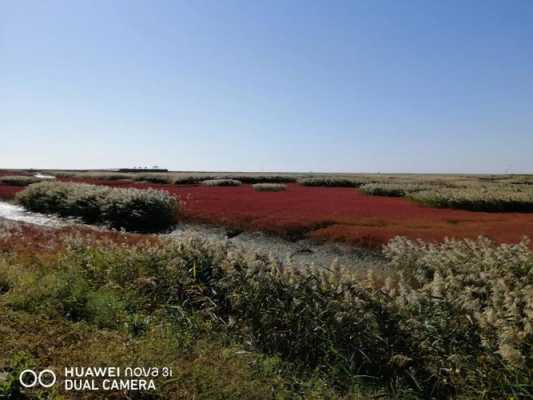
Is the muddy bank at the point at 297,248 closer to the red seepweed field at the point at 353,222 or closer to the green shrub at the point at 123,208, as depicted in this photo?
the red seepweed field at the point at 353,222

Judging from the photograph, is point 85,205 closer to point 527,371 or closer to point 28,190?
point 28,190

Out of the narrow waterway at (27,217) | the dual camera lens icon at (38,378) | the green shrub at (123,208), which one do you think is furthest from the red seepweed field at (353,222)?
the dual camera lens icon at (38,378)

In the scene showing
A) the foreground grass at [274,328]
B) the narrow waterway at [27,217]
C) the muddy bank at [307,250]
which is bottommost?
the muddy bank at [307,250]

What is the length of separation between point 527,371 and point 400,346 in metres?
1.61

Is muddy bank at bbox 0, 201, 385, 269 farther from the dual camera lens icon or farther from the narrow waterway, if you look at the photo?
the dual camera lens icon

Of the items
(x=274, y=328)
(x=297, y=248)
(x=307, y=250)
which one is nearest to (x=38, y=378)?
(x=274, y=328)

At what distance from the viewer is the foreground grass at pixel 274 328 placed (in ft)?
15.8

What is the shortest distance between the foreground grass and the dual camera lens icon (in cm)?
13

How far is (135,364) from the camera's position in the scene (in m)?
4.71

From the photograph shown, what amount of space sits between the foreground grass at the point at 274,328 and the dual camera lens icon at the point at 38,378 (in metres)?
0.13

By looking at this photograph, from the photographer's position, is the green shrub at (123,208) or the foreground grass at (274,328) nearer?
the foreground grass at (274,328)

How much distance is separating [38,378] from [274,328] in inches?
132

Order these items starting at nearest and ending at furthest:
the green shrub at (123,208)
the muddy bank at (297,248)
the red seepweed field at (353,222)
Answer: the muddy bank at (297,248)
the red seepweed field at (353,222)
the green shrub at (123,208)

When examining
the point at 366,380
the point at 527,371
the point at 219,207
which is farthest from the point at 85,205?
the point at 527,371
